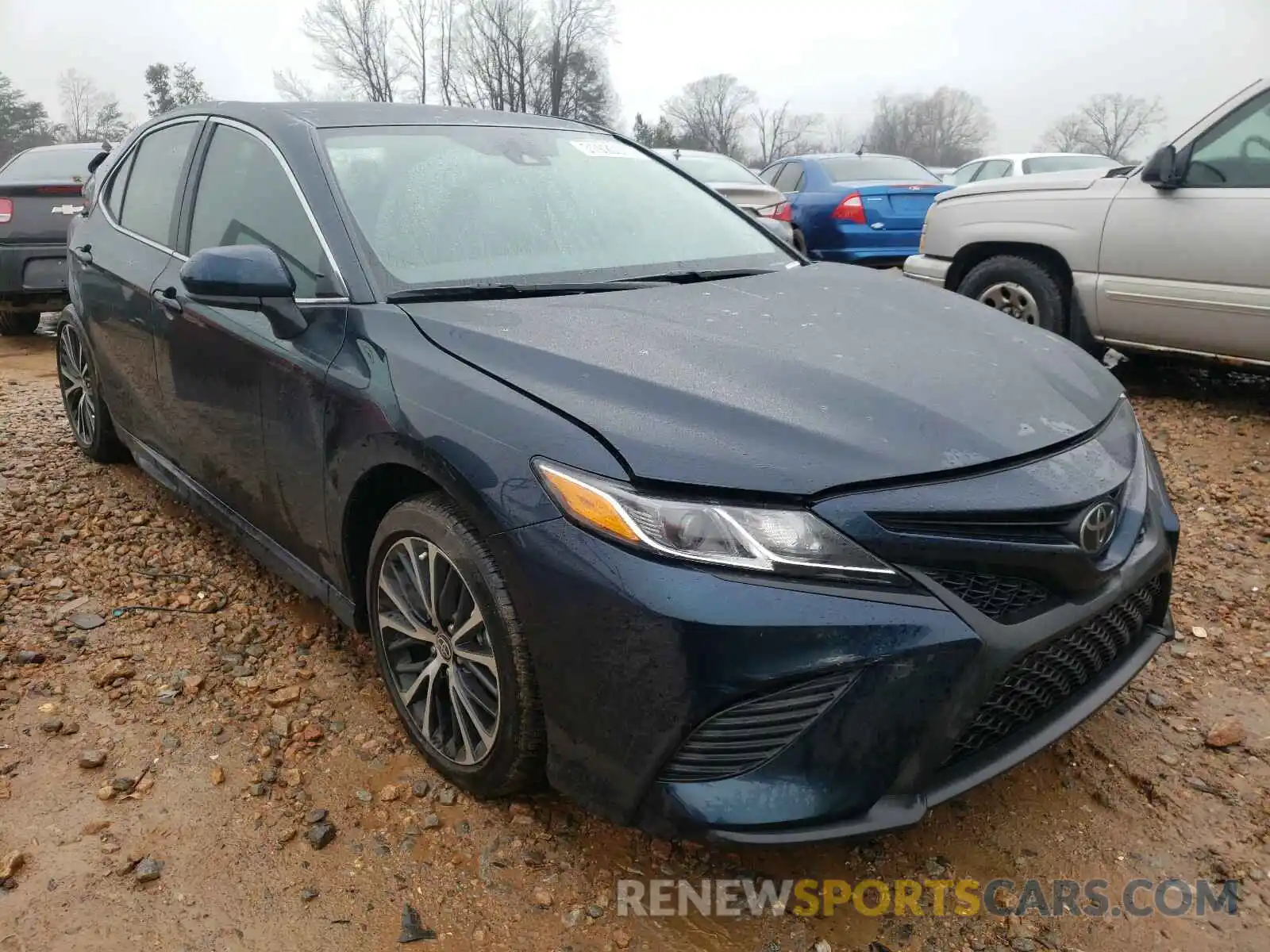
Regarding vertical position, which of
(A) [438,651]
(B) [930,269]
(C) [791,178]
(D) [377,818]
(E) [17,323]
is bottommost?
(D) [377,818]

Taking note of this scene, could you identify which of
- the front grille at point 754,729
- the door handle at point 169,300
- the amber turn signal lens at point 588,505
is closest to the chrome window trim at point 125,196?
the door handle at point 169,300

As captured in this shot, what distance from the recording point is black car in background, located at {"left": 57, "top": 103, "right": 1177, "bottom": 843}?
1.61 meters

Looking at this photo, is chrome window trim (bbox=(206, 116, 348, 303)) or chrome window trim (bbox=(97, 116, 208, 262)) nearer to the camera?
chrome window trim (bbox=(206, 116, 348, 303))

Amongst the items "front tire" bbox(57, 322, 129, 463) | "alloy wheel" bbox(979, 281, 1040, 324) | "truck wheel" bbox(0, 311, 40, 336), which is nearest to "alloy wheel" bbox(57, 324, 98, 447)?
"front tire" bbox(57, 322, 129, 463)

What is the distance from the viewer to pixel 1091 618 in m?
1.79

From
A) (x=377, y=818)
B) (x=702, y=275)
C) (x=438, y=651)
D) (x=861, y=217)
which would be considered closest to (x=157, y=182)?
(x=702, y=275)

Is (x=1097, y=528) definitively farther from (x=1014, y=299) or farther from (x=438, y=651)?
(x=1014, y=299)

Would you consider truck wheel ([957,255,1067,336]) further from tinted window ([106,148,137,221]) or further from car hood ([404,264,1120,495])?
tinted window ([106,148,137,221])

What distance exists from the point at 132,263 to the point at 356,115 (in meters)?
1.15

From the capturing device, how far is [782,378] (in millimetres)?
1917

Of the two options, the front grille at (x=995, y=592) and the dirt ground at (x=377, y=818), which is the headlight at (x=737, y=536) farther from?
the dirt ground at (x=377, y=818)

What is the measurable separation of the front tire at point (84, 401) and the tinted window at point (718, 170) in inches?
240

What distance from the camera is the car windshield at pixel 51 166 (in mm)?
7508

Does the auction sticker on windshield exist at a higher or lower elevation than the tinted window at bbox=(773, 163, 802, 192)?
higher
